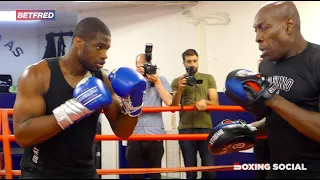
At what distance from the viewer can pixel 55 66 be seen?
1.53 metres

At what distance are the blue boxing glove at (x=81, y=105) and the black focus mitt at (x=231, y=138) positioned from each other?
0.50 meters

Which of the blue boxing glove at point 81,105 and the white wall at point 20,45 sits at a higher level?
the white wall at point 20,45

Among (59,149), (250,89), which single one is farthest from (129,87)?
(250,89)

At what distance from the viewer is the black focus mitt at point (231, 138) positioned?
1.54 meters

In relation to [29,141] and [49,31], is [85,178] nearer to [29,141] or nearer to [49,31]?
[29,141]

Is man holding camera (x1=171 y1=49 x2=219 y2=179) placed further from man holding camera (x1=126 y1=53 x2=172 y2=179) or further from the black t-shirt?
the black t-shirt

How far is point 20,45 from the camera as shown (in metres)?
1.50

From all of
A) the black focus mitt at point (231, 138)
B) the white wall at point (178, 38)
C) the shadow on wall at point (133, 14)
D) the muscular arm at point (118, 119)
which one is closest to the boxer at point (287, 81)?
the black focus mitt at point (231, 138)

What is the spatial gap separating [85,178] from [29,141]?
0.29 m

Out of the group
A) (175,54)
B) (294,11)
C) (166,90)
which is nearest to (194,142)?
(166,90)

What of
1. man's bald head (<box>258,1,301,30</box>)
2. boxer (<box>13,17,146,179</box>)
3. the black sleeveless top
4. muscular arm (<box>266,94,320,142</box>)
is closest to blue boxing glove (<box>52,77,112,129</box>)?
boxer (<box>13,17,146,179</box>)

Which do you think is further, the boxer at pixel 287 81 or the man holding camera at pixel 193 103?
the man holding camera at pixel 193 103

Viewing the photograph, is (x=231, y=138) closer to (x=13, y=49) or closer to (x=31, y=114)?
(x=31, y=114)

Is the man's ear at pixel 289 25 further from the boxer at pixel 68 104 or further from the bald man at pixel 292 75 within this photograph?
the boxer at pixel 68 104
